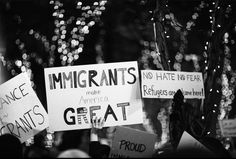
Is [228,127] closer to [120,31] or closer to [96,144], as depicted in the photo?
[96,144]

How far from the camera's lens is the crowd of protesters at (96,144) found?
261cm

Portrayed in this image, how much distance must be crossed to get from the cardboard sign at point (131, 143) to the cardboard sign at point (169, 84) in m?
0.58

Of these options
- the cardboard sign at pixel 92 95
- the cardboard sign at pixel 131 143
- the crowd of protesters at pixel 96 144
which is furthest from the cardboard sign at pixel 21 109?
the cardboard sign at pixel 131 143

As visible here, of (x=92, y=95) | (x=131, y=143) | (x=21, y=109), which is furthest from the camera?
(x=92, y=95)

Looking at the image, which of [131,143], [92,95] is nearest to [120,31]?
[92,95]

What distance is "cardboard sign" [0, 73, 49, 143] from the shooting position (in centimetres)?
424

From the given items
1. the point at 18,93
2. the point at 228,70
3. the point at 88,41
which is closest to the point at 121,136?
the point at 18,93

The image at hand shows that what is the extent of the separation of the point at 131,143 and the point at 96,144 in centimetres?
35

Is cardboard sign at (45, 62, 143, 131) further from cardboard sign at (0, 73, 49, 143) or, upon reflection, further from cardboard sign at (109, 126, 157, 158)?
cardboard sign at (109, 126, 157, 158)

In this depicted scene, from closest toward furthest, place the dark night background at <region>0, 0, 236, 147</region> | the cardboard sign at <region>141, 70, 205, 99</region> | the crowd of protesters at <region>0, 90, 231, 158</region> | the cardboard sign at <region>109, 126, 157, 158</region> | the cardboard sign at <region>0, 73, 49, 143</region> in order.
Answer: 1. the crowd of protesters at <region>0, 90, 231, 158</region>
2. the cardboard sign at <region>109, 126, 157, 158</region>
3. the cardboard sign at <region>0, 73, 49, 143</region>
4. the cardboard sign at <region>141, 70, 205, 99</region>
5. the dark night background at <region>0, 0, 236, 147</region>

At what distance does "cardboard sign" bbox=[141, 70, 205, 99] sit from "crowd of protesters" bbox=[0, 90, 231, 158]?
9.0 inches

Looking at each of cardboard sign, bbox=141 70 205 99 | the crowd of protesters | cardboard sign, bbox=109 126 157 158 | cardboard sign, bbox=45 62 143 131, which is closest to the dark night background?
cardboard sign, bbox=141 70 205 99

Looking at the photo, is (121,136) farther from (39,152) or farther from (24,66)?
(24,66)

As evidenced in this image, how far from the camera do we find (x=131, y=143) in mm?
3902
